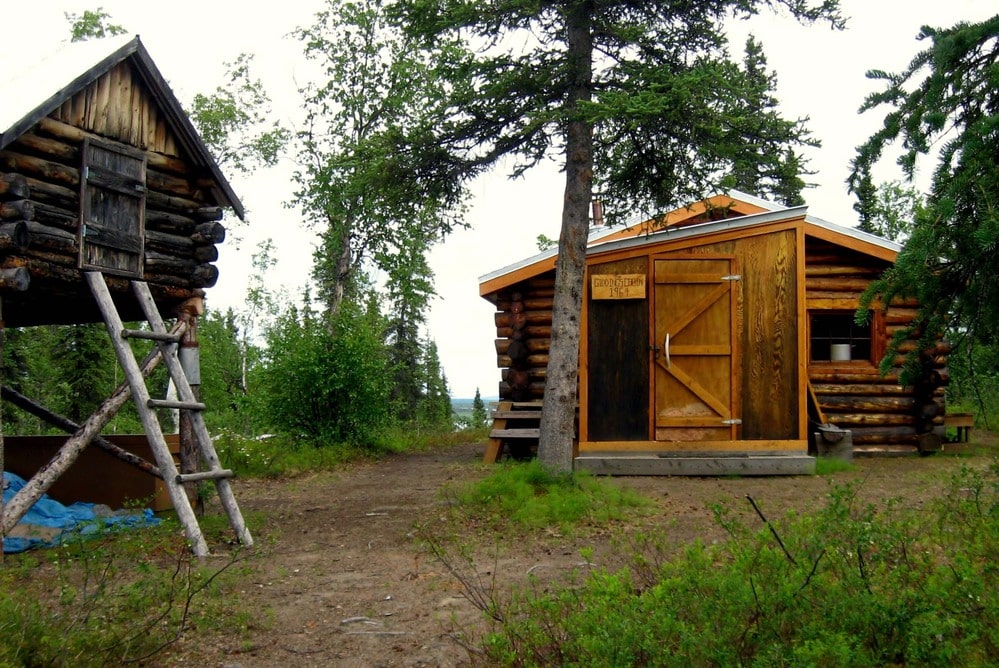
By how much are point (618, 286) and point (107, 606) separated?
855 cm

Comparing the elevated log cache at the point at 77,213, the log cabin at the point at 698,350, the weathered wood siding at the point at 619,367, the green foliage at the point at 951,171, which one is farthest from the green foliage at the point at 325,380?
the green foliage at the point at 951,171

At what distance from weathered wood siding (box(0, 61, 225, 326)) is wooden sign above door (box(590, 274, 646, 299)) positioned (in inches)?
208

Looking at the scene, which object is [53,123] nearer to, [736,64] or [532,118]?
[532,118]

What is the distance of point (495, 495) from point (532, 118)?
4.86m

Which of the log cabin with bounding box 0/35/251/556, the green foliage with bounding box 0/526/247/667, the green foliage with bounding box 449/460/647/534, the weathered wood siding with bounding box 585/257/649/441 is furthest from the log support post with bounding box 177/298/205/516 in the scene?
the weathered wood siding with bounding box 585/257/649/441

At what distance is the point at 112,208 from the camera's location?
988 centimetres

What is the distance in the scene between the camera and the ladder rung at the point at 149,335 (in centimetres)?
941

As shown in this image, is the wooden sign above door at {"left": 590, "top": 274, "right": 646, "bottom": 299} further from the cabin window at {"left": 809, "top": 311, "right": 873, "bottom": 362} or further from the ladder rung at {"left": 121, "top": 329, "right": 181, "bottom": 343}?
the ladder rung at {"left": 121, "top": 329, "right": 181, "bottom": 343}

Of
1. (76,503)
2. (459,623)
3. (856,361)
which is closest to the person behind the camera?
(459,623)

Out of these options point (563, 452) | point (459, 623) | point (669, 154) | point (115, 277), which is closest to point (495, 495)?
point (563, 452)

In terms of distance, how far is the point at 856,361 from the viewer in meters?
16.1

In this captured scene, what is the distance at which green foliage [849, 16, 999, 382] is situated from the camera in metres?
4.78

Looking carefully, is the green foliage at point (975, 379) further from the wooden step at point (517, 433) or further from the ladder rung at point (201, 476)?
the ladder rung at point (201, 476)

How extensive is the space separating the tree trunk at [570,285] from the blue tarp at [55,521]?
508 centimetres
